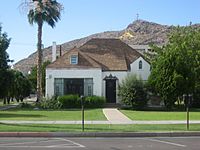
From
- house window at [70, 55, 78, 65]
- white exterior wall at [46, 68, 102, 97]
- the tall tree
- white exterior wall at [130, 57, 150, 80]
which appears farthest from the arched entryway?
the tall tree

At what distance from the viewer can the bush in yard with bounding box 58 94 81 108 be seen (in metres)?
45.5

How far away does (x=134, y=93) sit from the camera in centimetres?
4297

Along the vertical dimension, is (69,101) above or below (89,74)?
below

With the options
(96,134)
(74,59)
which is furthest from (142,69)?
(96,134)

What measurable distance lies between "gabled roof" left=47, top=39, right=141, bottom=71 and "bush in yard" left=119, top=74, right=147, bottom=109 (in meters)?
5.25

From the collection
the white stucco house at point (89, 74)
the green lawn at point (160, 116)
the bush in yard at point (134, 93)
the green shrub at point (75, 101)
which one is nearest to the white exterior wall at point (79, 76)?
the white stucco house at point (89, 74)

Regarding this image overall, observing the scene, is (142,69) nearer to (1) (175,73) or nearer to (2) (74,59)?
(1) (175,73)

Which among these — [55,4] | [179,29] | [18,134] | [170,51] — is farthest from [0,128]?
[179,29]

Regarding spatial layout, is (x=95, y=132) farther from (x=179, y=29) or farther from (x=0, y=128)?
(x=179, y=29)

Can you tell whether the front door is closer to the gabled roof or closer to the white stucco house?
the white stucco house

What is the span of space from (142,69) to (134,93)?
7.10 meters

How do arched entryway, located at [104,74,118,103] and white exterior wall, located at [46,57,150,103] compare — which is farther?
arched entryway, located at [104,74,118,103]

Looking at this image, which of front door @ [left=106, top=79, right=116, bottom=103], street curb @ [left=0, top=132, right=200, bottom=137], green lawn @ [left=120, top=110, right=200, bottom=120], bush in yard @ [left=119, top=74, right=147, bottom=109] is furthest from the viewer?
front door @ [left=106, top=79, right=116, bottom=103]

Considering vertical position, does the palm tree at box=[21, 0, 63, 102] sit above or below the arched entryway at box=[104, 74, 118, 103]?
above
